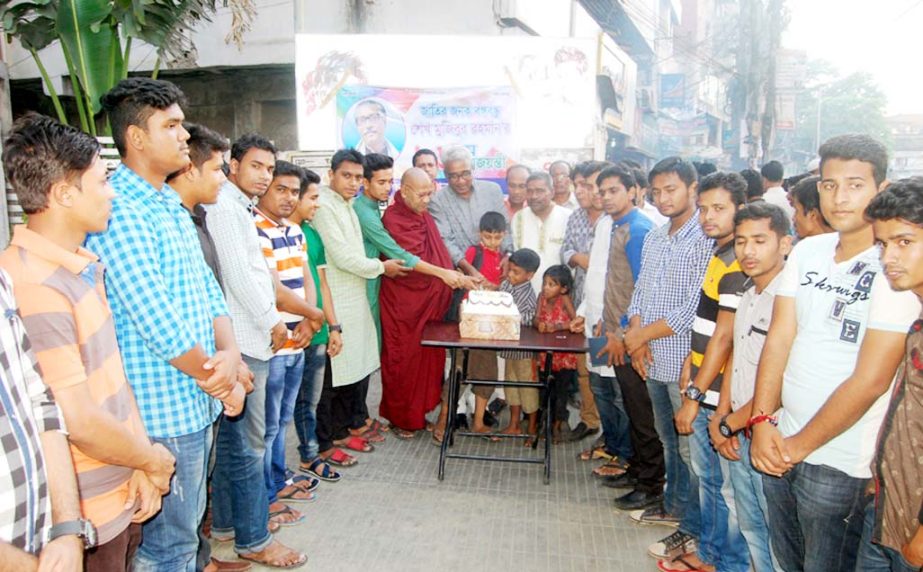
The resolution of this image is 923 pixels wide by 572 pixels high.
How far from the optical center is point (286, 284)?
10.6 feet

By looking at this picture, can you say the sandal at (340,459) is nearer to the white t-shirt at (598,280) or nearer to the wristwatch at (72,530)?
the white t-shirt at (598,280)

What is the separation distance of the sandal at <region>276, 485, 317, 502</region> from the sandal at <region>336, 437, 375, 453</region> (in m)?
0.68

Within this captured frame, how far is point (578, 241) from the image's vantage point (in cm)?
447

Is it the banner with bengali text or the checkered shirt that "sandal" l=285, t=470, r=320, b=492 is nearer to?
the checkered shirt

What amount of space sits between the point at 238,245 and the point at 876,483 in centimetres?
232

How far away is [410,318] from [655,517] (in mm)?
1992

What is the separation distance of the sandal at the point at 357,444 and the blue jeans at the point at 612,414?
1.51m

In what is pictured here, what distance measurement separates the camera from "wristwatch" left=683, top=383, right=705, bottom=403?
2518 millimetres

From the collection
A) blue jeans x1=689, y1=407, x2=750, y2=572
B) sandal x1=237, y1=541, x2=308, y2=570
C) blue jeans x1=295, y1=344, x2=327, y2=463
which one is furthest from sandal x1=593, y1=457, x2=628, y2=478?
sandal x1=237, y1=541, x2=308, y2=570

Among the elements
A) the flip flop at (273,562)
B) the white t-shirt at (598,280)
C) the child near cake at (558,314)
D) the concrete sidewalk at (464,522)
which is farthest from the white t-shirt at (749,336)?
the flip flop at (273,562)

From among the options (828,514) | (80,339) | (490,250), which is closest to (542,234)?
(490,250)

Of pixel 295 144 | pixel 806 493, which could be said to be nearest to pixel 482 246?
pixel 806 493

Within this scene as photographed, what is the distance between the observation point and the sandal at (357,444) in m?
4.10

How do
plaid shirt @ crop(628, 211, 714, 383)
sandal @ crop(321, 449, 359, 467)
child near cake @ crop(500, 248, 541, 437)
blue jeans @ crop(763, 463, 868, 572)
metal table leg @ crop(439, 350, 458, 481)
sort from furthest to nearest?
child near cake @ crop(500, 248, 541, 437)
sandal @ crop(321, 449, 359, 467)
metal table leg @ crop(439, 350, 458, 481)
plaid shirt @ crop(628, 211, 714, 383)
blue jeans @ crop(763, 463, 868, 572)
